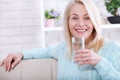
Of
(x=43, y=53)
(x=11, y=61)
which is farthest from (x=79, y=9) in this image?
(x=11, y=61)

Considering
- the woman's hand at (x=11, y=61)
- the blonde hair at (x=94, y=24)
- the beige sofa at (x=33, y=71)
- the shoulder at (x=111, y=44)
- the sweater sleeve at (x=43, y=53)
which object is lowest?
the beige sofa at (x=33, y=71)

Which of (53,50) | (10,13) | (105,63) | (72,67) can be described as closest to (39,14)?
(10,13)

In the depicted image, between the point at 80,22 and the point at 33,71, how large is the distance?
1.18 feet

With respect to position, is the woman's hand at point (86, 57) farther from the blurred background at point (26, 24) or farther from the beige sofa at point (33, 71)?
the blurred background at point (26, 24)

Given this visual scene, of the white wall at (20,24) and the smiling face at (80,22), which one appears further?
the white wall at (20,24)

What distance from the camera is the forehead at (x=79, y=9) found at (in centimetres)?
130

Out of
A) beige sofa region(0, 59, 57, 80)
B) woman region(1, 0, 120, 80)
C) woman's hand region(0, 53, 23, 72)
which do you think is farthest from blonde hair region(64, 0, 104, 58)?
woman's hand region(0, 53, 23, 72)

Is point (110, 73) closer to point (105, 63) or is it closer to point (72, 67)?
point (105, 63)

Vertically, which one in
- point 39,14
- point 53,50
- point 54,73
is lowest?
point 54,73

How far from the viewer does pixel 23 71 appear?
1.41m

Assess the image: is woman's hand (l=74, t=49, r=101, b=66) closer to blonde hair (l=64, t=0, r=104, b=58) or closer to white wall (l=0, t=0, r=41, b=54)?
blonde hair (l=64, t=0, r=104, b=58)

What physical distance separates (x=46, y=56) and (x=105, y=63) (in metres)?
0.40

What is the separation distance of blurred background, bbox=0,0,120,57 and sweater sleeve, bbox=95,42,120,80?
41.1 inches

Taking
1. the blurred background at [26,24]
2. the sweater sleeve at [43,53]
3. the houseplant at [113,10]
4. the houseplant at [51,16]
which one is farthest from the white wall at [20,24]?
the sweater sleeve at [43,53]
